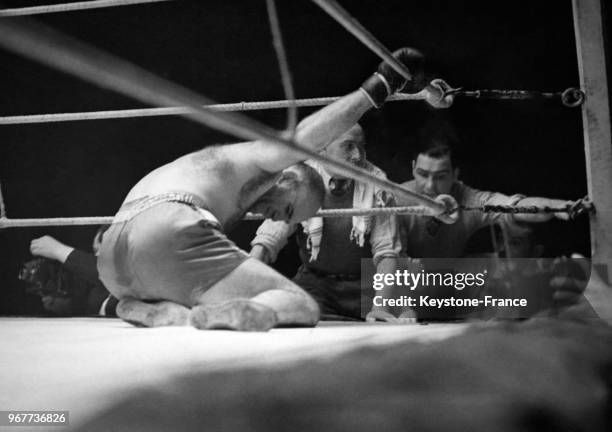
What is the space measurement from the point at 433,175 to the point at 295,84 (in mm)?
300

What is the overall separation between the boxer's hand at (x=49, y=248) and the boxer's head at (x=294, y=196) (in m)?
0.40

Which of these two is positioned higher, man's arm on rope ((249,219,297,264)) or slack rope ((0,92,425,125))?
slack rope ((0,92,425,125))

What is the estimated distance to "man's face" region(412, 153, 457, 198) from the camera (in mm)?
1062

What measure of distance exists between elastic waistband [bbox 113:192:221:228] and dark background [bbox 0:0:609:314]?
0.13 meters

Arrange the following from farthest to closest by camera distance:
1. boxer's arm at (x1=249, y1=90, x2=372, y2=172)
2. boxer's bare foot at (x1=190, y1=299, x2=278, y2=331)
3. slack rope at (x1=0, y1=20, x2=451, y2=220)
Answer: boxer's arm at (x1=249, y1=90, x2=372, y2=172) → boxer's bare foot at (x1=190, y1=299, x2=278, y2=331) → slack rope at (x1=0, y1=20, x2=451, y2=220)

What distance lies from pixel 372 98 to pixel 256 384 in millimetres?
801

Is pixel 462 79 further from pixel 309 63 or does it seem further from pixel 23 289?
pixel 23 289

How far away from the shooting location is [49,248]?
3.70 ft

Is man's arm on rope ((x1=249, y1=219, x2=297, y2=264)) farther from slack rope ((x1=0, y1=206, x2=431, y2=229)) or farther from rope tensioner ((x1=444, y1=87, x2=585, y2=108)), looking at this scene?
rope tensioner ((x1=444, y1=87, x2=585, y2=108))

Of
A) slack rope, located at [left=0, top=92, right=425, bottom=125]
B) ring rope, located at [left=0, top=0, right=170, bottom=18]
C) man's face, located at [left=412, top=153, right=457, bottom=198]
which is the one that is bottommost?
man's face, located at [left=412, top=153, right=457, bottom=198]

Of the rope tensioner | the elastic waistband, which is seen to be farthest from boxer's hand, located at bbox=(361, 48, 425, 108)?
the elastic waistband

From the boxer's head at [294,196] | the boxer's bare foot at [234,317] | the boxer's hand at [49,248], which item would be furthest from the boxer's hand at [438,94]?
the boxer's hand at [49,248]

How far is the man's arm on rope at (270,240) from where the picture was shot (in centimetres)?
105

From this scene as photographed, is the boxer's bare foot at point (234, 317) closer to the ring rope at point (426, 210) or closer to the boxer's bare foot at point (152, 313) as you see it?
the boxer's bare foot at point (152, 313)
